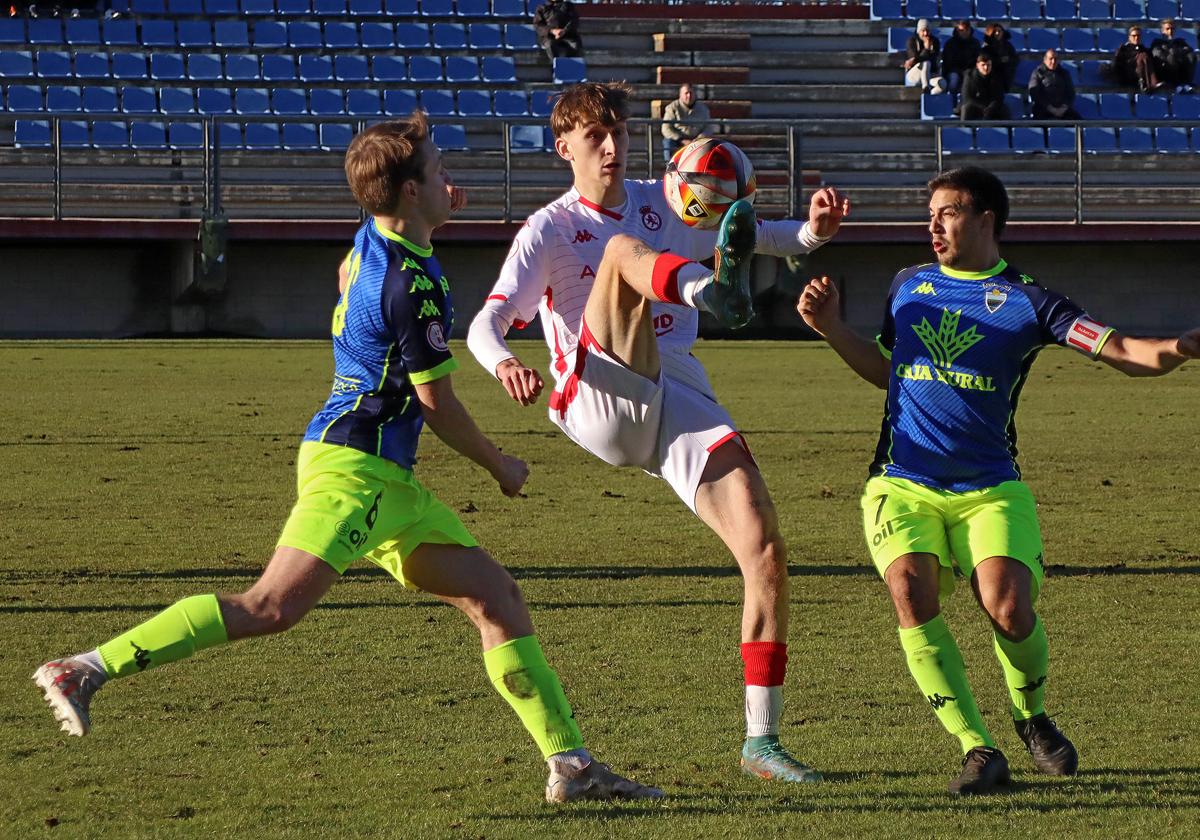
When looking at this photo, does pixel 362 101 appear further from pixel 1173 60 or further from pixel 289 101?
pixel 1173 60

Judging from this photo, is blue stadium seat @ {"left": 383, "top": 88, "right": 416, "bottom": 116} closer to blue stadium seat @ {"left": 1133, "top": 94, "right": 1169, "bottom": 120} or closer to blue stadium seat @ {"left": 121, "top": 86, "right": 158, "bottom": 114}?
blue stadium seat @ {"left": 121, "top": 86, "right": 158, "bottom": 114}

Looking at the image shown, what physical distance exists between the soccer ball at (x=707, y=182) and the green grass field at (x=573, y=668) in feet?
5.01

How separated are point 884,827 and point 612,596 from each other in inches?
127

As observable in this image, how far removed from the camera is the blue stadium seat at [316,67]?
27406mm

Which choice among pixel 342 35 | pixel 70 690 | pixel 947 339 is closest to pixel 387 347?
pixel 70 690

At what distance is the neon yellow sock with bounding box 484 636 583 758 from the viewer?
14.4 ft

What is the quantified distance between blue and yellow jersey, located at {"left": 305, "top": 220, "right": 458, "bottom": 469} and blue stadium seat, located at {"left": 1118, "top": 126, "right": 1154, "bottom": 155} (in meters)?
24.1

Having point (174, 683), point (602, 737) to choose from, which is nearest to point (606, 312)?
point (602, 737)

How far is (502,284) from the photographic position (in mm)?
5141

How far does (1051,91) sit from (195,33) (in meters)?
13.4

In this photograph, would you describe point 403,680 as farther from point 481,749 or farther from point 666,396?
point 666,396

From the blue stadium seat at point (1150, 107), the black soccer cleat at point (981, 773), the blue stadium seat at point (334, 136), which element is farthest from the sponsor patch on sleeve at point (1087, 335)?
the blue stadium seat at point (1150, 107)

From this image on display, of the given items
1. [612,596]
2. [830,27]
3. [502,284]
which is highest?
[830,27]

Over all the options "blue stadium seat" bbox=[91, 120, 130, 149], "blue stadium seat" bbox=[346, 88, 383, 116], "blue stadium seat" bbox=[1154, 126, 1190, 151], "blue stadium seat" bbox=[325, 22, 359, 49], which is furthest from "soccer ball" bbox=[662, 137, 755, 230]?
"blue stadium seat" bbox=[325, 22, 359, 49]
